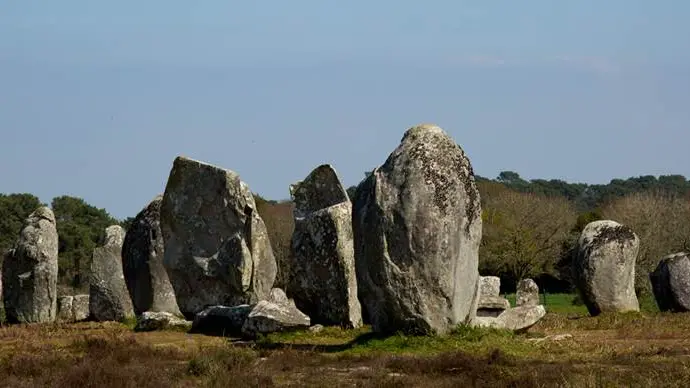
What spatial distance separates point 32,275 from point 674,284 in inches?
663

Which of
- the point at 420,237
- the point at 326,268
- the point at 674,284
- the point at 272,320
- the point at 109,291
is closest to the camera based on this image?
the point at 420,237

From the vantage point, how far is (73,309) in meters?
35.7

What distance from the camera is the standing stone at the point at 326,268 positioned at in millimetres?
25656

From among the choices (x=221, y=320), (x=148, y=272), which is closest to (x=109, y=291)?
(x=148, y=272)

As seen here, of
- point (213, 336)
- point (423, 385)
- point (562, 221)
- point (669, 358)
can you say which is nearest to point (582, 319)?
point (213, 336)

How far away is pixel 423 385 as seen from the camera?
15.1 m

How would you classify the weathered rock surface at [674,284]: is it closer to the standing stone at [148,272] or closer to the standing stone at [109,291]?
the standing stone at [148,272]

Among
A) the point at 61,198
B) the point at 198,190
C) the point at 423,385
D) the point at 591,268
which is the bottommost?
the point at 423,385

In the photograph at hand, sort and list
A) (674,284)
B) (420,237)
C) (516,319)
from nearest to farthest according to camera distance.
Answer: (420,237) < (516,319) < (674,284)

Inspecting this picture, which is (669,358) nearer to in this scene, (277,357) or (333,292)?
(277,357)

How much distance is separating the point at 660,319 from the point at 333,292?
767cm

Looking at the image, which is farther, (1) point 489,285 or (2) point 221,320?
(1) point 489,285

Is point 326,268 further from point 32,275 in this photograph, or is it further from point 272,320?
point 32,275

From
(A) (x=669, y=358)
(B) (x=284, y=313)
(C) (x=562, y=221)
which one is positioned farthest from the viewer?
(C) (x=562, y=221)
